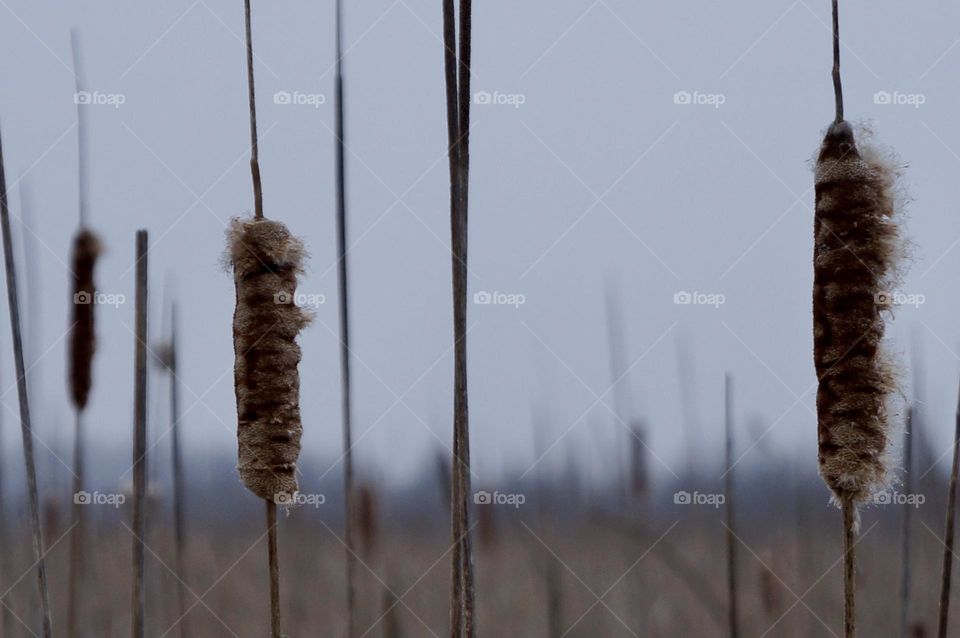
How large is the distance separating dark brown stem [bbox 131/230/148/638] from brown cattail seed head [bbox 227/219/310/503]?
21cm

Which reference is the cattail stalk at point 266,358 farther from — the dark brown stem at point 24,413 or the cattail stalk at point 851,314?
the cattail stalk at point 851,314

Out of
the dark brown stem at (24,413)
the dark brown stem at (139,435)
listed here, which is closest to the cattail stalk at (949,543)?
the dark brown stem at (139,435)

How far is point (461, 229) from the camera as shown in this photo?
152 centimetres

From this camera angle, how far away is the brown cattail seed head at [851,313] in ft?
5.22

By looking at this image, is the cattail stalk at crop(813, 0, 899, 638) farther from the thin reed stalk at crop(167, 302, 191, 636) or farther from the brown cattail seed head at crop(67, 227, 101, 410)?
the brown cattail seed head at crop(67, 227, 101, 410)

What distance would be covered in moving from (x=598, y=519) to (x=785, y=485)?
1.73 feet

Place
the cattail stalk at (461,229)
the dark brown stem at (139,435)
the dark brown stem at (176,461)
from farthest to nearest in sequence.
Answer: the dark brown stem at (176,461)
the dark brown stem at (139,435)
the cattail stalk at (461,229)

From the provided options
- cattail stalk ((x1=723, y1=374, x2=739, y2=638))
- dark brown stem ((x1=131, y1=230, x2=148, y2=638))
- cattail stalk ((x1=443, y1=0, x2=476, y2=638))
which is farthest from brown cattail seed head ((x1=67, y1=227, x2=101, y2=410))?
cattail stalk ((x1=723, y1=374, x2=739, y2=638))

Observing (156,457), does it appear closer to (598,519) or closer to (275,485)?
(275,485)

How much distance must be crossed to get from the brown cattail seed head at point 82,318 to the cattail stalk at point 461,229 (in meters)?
1.07

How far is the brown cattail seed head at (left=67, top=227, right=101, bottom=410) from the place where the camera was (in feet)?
7.04

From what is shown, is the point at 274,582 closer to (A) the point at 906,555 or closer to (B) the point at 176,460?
Result: (B) the point at 176,460

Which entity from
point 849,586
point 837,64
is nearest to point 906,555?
point 849,586

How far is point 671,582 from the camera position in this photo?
2.80m
